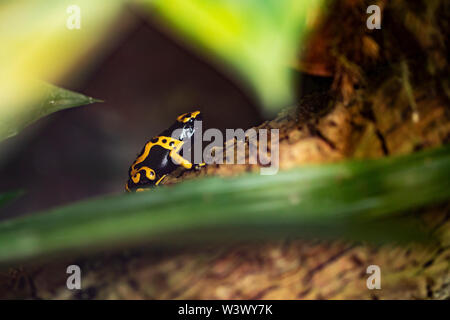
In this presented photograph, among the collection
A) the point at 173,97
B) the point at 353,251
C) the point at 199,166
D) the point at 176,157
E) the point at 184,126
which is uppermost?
the point at 173,97

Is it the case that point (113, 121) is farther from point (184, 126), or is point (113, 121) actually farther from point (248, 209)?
point (248, 209)

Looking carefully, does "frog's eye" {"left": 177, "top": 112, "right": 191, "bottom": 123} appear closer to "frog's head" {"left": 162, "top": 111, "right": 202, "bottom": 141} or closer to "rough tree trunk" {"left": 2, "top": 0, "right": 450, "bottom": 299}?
"frog's head" {"left": 162, "top": 111, "right": 202, "bottom": 141}

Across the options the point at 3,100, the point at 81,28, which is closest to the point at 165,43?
the point at 81,28

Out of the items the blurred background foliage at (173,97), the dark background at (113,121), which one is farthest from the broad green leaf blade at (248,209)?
the dark background at (113,121)

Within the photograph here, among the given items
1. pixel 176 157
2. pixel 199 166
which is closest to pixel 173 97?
pixel 176 157

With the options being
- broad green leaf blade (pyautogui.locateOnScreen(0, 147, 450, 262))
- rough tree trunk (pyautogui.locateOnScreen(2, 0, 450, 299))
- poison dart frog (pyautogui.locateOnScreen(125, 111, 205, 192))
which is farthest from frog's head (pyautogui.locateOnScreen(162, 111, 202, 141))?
broad green leaf blade (pyautogui.locateOnScreen(0, 147, 450, 262))

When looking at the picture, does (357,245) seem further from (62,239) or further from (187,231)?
(62,239)
